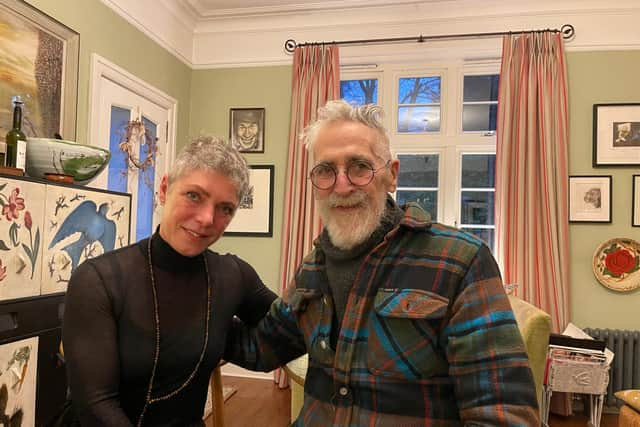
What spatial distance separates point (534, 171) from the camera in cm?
332

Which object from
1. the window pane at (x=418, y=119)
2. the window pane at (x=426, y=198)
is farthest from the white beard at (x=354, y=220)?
the window pane at (x=418, y=119)

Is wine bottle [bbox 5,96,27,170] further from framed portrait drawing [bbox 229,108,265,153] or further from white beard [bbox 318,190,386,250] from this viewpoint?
framed portrait drawing [bbox 229,108,265,153]

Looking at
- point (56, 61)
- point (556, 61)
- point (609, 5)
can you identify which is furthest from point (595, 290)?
point (56, 61)

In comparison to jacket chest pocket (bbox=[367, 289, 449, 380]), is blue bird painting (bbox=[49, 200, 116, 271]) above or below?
above

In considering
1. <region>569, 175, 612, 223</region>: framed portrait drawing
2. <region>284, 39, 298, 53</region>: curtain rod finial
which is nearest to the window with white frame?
<region>569, 175, 612, 223</region>: framed portrait drawing

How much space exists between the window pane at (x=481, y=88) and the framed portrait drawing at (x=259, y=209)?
1757 mm

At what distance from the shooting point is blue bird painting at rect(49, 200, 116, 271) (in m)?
1.87

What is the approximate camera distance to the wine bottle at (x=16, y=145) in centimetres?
187

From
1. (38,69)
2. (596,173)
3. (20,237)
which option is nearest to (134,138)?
(38,69)

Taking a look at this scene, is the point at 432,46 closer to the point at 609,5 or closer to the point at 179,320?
the point at 609,5

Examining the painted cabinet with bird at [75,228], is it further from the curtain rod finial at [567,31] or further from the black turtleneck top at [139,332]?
the curtain rod finial at [567,31]

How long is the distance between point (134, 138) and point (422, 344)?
2801 mm

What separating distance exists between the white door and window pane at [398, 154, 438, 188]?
1.96m

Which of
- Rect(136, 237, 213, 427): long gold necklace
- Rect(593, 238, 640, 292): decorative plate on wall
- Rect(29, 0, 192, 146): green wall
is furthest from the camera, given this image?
Rect(593, 238, 640, 292): decorative plate on wall
